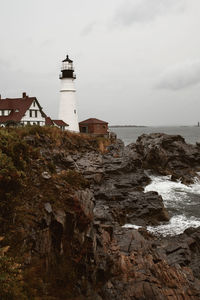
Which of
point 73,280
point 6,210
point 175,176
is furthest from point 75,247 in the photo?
point 175,176

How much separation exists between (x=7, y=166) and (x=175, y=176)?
91.1ft

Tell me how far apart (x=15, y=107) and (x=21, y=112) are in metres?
1.75

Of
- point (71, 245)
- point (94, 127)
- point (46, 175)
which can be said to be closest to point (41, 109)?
point (94, 127)

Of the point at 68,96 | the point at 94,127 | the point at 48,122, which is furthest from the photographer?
the point at 94,127

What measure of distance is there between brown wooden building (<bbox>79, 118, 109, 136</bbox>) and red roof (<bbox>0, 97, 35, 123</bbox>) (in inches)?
450

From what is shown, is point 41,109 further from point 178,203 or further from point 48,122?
point 178,203

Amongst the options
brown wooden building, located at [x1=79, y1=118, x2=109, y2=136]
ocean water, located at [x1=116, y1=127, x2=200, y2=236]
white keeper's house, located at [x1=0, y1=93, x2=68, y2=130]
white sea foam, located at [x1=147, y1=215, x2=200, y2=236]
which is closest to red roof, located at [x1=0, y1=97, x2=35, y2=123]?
white keeper's house, located at [x1=0, y1=93, x2=68, y2=130]

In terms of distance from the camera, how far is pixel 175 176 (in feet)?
105

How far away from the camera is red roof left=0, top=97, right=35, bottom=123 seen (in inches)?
1513

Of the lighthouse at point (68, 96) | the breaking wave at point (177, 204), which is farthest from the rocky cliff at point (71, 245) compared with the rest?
the lighthouse at point (68, 96)

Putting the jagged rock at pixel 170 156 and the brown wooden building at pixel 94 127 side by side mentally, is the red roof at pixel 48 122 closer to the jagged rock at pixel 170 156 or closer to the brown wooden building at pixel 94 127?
the brown wooden building at pixel 94 127

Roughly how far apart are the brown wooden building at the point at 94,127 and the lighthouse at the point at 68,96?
465 centimetres

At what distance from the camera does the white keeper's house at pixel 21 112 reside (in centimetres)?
3841

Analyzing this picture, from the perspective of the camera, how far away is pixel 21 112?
3888cm
